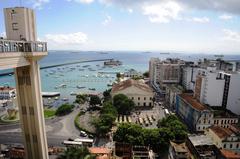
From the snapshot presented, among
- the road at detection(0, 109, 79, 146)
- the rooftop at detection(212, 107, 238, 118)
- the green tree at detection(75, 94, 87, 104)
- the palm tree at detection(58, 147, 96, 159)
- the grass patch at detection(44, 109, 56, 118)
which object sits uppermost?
the palm tree at detection(58, 147, 96, 159)

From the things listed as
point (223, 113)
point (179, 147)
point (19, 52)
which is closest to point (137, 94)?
point (223, 113)

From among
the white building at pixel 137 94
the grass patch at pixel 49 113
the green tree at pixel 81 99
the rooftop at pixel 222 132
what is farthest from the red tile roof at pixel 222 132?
the green tree at pixel 81 99

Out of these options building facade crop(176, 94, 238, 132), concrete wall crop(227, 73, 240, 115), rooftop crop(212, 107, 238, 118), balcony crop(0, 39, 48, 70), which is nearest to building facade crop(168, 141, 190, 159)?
building facade crop(176, 94, 238, 132)

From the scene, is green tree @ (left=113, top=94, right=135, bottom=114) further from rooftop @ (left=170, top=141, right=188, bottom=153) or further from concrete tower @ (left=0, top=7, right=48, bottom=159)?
concrete tower @ (left=0, top=7, right=48, bottom=159)

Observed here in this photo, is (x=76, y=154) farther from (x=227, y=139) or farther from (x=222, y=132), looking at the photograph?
(x=222, y=132)

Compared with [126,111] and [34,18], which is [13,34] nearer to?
[34,18]

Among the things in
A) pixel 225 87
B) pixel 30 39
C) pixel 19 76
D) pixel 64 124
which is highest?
pixel 30 39

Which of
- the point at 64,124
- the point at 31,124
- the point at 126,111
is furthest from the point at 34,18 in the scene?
the point at 126,111
